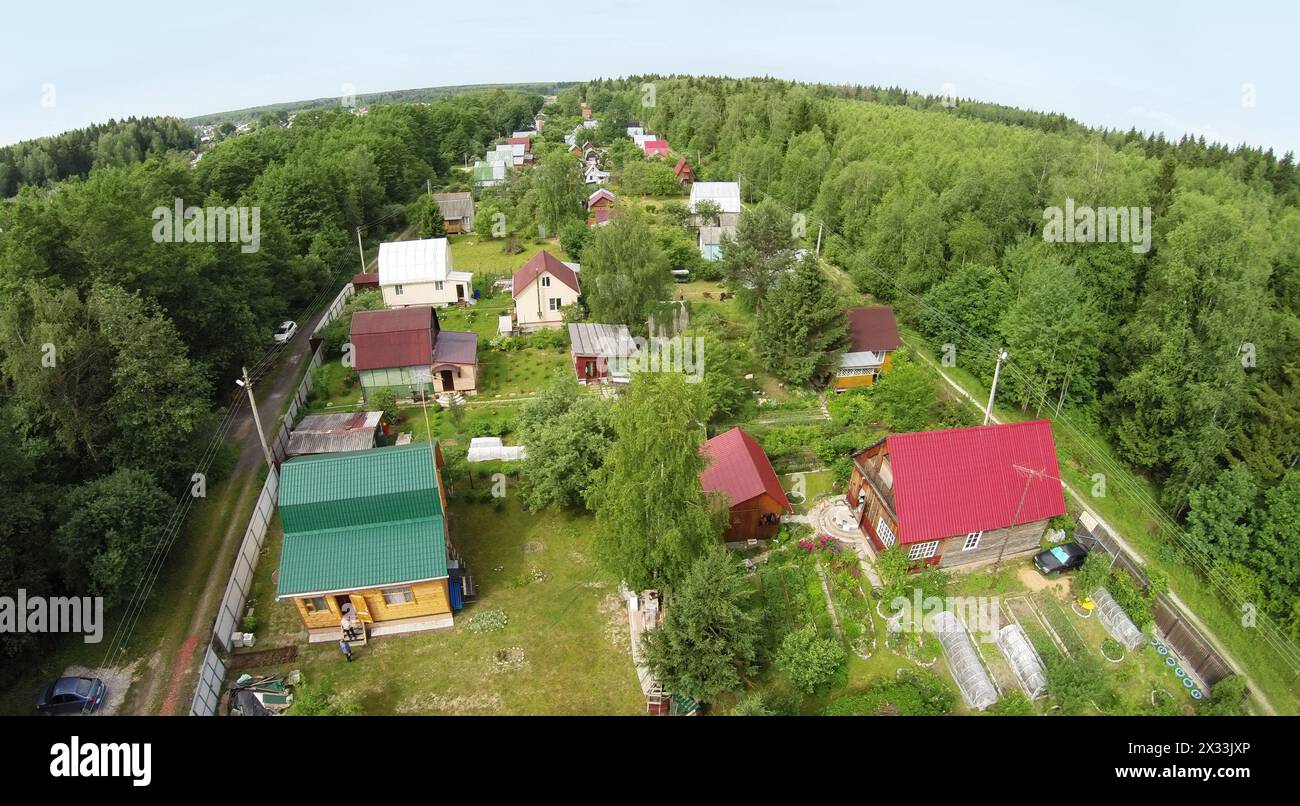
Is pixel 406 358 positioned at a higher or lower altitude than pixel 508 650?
higher

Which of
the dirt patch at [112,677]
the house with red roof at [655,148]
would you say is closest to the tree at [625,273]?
the dirt patch at [112,677]

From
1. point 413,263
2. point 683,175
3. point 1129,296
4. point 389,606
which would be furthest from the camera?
point 683,175

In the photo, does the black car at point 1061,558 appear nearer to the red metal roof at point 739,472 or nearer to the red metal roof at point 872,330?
the red metal roof at point 739,472

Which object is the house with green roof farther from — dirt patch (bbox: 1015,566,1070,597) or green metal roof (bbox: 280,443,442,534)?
dirt patch (bbox: 1015,566,1070,597)

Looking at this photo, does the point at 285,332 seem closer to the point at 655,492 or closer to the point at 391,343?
the point at 391,343

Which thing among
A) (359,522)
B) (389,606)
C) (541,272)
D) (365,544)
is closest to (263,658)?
(389,606)

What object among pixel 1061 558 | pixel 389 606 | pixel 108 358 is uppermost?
pixel 108 358

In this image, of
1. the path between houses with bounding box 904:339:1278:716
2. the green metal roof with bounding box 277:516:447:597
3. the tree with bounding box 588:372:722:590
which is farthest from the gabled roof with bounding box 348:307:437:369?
the path between houses with bounding box 904:339:1278:716
